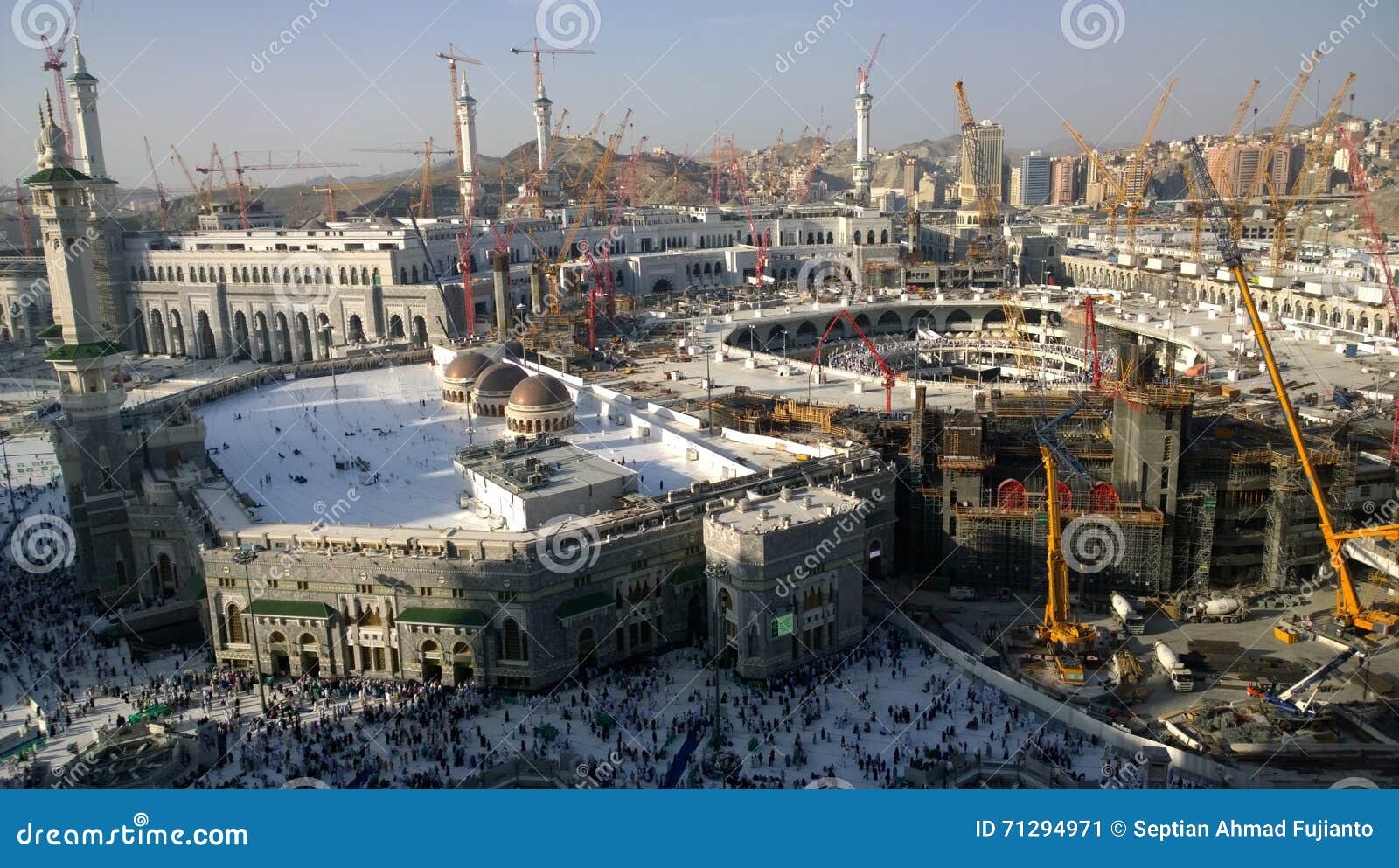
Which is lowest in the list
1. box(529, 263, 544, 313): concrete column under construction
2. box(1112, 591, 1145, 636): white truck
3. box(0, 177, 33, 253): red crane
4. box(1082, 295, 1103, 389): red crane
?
box(1112, 591, 1145, 636): white truck

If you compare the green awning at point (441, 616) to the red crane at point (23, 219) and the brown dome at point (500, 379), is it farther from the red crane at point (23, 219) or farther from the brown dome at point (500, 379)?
the red crane at point (23, 219)

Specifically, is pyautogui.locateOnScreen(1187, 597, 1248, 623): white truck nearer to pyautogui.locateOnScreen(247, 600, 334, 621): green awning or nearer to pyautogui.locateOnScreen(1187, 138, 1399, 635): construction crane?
pyautogui.locateOnScreen(1187, 138, 1399, 635): construction crane

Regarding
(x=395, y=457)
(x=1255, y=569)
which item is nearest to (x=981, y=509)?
(x=1255, y=569)

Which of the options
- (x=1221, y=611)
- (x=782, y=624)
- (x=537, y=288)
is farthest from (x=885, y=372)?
(x=782, y=624)

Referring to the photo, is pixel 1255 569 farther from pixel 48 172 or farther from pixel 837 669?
pixel 48 172

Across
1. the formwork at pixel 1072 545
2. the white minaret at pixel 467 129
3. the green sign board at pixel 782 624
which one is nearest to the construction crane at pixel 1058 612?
the formwork at pixel 1072 545

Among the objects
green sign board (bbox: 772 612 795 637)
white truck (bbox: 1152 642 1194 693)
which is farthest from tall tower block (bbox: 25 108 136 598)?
white truck (bbox: 1152 642 1194 693)
